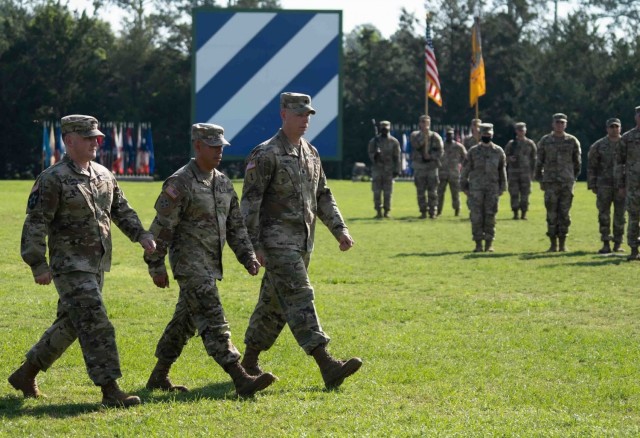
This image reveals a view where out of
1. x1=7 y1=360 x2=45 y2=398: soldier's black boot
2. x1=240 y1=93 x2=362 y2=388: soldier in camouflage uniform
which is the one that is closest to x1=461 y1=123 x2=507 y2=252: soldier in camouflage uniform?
x1=240 y1=93 x2=362 y2=388: soldier in camouflage uniform

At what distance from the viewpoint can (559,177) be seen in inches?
823

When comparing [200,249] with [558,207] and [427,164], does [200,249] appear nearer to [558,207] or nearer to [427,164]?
[558,207]

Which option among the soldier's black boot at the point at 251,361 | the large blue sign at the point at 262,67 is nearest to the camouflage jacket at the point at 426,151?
the large blue sign at the point at 262,67

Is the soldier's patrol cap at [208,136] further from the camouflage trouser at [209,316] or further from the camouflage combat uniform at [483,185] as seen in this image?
the camouflage combat uniform at [483,185]

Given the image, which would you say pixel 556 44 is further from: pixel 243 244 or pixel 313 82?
pixel 243 244

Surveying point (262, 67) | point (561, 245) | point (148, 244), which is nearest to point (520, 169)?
point (561, 245)

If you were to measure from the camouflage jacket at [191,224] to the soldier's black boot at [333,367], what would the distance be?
0.82 metres

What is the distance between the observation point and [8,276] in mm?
16922

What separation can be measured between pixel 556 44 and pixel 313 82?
179 feet

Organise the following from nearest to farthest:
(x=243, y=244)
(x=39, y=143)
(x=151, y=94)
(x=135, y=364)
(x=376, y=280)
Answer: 1. (x=243, y=244)
2. (x=135, y=364)
3. (x=376, y=280)
4. (x=39, y=143)
5. (x=151, y=94)

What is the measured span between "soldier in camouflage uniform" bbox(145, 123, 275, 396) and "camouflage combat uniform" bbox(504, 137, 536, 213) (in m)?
21.5

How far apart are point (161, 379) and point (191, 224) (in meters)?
1.14

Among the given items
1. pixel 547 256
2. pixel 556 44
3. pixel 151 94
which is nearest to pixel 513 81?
pixel 556 44

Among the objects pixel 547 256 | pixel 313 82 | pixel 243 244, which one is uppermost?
pixel 313 82
